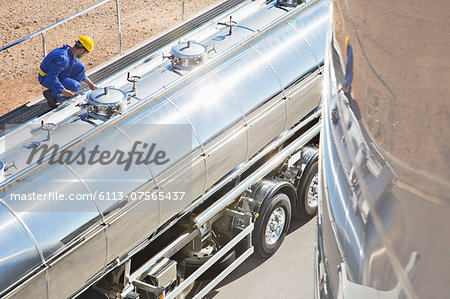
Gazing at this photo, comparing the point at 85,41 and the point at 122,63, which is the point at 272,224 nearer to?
the point at 85,41

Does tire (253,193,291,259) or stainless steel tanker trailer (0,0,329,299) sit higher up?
stainless steel tanker trailer (0,0,329,299)

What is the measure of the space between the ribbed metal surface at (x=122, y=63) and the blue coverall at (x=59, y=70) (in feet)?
3.40

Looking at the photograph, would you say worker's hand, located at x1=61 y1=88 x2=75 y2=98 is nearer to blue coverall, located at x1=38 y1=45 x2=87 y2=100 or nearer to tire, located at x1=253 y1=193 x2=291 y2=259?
blue coverall, located at x1=38 y1=45 x2=87 y2=100

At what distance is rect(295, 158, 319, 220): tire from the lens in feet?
28.9

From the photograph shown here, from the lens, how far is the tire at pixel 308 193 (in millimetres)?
8820

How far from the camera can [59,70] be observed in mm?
7824

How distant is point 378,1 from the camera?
204cm

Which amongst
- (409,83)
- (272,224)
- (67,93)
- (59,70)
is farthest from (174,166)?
(409,83)

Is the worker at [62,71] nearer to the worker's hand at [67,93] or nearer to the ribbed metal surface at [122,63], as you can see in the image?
the worker's hand at [67,93]

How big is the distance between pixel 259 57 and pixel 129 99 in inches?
70.1

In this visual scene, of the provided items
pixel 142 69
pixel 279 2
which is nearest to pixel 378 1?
pixel 142 69

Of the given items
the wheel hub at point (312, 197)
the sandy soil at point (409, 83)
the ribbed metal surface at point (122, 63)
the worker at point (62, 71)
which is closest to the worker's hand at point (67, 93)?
the worker at point (62, 71)
